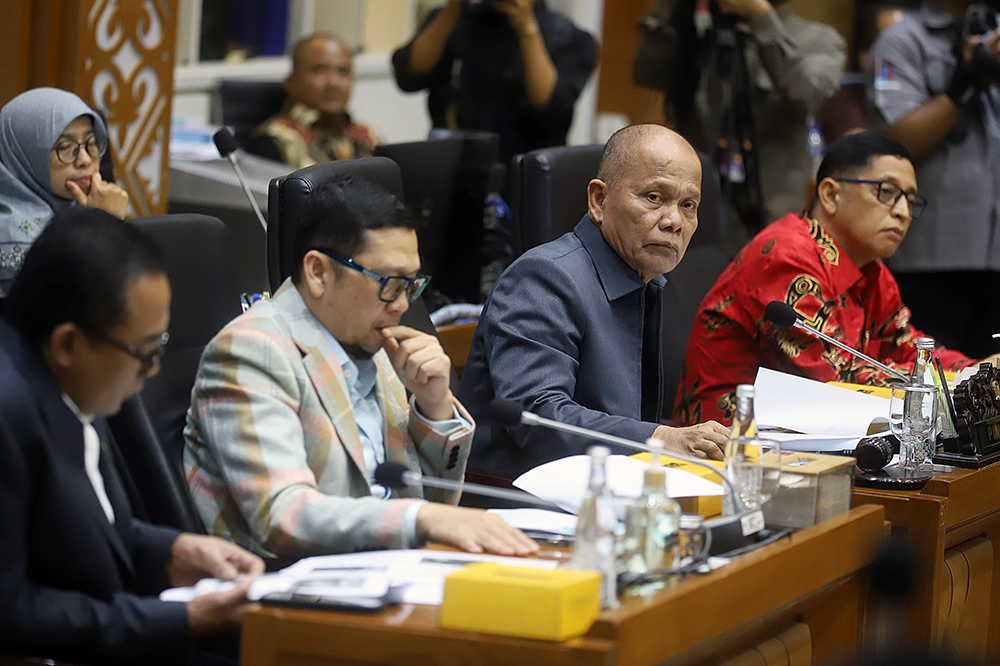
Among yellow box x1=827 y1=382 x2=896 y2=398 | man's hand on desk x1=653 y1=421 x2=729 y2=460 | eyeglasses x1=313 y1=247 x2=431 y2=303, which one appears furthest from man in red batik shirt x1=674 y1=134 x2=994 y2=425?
eyeglasses x1=313 y1=247 x2=431 y2=303

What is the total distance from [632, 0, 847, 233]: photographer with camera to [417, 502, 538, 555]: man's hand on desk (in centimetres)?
230

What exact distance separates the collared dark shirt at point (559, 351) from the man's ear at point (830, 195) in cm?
57

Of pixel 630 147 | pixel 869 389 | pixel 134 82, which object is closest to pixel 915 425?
pixel 869 389

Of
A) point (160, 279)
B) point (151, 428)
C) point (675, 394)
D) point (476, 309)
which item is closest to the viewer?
point (160, 279)

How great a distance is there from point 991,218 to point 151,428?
2629mm

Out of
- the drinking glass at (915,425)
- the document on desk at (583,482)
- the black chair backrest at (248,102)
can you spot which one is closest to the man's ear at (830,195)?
the drinking glass at (915,425)

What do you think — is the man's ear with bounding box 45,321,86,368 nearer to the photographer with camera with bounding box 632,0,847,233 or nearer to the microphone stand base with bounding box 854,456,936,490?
the microphone stand base with bounding box 854,456,936,490

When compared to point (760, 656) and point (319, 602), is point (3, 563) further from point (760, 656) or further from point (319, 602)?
point (760, 656)

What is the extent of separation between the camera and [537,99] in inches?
149

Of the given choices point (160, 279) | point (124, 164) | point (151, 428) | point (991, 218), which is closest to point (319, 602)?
point (160, 279)

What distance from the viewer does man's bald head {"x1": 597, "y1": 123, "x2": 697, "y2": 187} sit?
7.65ft

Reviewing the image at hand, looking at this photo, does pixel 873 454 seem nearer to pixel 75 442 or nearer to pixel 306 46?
pixel 75 442

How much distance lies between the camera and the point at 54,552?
4.45 feet

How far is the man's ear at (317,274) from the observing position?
1736mm
